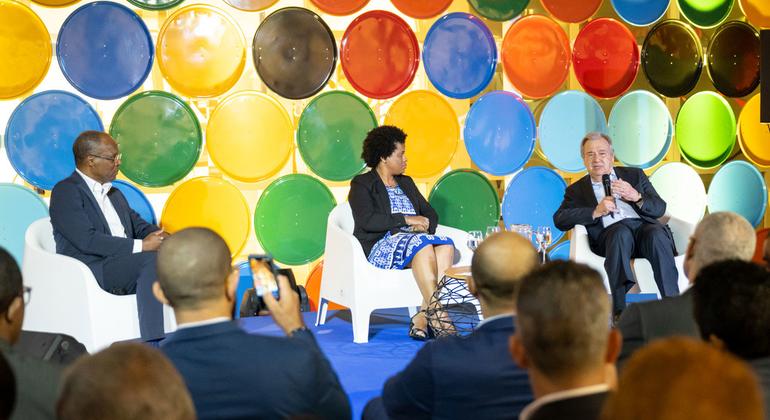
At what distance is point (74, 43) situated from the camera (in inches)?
201

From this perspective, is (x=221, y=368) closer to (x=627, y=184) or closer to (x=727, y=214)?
(x=727, y=214)

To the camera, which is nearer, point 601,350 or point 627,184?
point 601,350

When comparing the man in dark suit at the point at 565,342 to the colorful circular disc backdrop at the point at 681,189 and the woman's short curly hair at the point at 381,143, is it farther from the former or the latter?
the colorful circular disc backdrop at the point at 681,189

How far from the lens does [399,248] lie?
4.74 meters

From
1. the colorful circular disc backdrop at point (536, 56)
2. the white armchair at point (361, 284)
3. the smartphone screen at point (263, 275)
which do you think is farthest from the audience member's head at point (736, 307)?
the colorful circular disc backdrop at point (536, 56)

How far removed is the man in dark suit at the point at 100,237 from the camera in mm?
4027

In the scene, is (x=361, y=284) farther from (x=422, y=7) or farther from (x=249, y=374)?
(x=249, y=374)

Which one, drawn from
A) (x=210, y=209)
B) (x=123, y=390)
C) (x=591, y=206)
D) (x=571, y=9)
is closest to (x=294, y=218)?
(x=210, y=209)

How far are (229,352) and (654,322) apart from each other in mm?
1185

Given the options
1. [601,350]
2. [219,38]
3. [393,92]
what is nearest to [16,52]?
[219,38]

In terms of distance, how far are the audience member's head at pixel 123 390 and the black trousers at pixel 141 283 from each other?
9.91 feet

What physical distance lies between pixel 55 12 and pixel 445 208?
2845mm

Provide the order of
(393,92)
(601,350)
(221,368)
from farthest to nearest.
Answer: (393,92) < (221,368) < (601,350)

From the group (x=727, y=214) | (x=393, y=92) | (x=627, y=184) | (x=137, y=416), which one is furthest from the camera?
A: (x=393, y=92)
